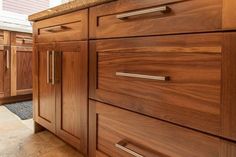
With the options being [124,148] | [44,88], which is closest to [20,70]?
[44,88]

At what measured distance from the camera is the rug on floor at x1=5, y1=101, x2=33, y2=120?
2020mm

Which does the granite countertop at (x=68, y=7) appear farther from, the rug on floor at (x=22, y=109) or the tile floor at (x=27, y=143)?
the rug on floor at (x=22, y=109)

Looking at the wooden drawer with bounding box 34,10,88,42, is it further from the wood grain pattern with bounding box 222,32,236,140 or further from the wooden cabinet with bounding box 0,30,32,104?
the wooden cabinet with bounding box 0,30,32,104

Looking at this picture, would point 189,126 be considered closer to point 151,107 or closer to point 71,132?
point 151,107

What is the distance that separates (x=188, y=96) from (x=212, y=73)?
0.10 m

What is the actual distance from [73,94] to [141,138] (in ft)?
1.68

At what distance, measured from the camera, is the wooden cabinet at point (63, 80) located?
3.56 feet

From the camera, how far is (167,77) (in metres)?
0.70

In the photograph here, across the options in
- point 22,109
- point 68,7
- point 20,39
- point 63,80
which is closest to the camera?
point 68,7

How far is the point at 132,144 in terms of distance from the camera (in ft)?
2.76

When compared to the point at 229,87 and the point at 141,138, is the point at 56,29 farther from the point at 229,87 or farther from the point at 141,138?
the point at 229,87

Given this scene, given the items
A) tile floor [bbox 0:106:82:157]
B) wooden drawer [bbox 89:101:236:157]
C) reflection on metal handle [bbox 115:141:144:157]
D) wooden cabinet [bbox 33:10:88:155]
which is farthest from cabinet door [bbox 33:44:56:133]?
reflection on metal handle [bbox 115:141:144:157]

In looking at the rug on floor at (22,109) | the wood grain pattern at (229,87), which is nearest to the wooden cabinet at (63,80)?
the rug on floor at (22,109)

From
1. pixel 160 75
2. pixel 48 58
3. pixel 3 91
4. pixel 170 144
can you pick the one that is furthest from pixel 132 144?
pixel 3 91
